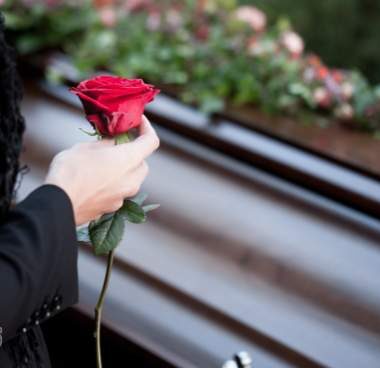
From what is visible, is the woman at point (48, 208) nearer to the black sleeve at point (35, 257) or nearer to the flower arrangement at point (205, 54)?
the black sleeve at point (35, 257)

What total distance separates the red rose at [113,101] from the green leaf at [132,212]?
80mm

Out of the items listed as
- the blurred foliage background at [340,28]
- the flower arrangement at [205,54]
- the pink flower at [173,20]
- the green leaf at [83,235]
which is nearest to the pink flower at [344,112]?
the flower arrangement at [205,54]

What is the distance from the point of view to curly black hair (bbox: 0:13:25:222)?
25.7 inches

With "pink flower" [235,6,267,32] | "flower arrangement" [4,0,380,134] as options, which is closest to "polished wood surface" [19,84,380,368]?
"flower arrangement" [4,0,380,134]

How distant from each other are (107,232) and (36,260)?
84 mm

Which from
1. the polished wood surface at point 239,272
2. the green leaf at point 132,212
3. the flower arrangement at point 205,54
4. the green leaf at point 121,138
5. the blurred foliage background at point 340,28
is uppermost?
the green leaf at point 121,138

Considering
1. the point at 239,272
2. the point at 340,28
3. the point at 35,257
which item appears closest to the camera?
the point at 35,257

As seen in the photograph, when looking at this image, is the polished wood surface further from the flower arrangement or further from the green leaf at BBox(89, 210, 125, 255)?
the green leaf at BBox(89, 210, 125, 255)

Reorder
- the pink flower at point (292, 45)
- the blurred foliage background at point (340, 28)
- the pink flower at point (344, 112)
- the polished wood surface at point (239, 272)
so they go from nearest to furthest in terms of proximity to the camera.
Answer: the polished wood surface at point (239, 272) < the pink flower at point (344, 112) < the pink flower at point (292, 45) < the blurred foliage background at point (340, 28)

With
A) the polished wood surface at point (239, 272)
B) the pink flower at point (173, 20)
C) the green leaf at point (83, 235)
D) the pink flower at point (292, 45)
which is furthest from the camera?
the pink flower at point (173, 20)

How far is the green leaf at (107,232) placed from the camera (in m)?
0.66

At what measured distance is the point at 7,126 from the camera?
657mm

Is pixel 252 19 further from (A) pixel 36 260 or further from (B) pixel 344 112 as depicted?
(A) pixel 36 260

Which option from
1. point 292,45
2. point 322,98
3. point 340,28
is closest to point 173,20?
point 292,45
